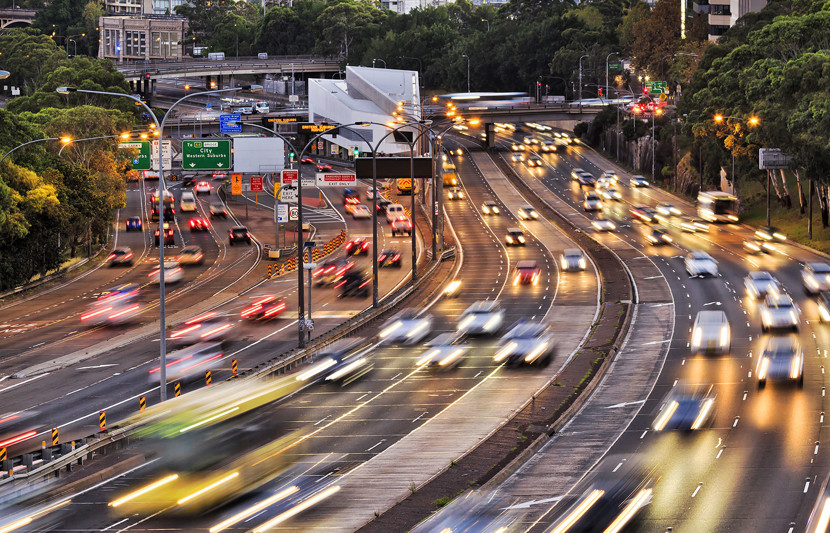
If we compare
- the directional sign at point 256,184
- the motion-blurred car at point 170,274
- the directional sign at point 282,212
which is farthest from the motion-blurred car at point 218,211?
the directional sign at point 282,212

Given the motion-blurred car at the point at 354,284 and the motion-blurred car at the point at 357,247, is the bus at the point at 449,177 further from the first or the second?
the motion-blurred car at the point at 354,284

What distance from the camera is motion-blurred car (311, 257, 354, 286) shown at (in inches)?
3656

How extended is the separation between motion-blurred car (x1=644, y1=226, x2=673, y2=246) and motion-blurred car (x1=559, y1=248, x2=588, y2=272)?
40.7ft

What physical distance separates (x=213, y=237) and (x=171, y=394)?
70.1 metres

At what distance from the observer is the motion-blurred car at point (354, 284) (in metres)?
86.9

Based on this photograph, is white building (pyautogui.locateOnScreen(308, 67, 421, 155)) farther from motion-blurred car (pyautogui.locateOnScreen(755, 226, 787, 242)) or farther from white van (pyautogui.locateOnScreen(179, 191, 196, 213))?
motion-blurred car (pyautogui.locateOnScreen(755, 226, 787, 242))

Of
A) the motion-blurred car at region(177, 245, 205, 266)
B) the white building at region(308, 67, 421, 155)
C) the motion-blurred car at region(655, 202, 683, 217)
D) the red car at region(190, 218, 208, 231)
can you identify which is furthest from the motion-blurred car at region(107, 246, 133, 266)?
the white building at region(308, 67, 421, 155)

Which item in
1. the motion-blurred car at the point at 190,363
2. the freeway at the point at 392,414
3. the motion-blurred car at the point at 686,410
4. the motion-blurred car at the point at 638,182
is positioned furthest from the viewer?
the motion-blurred car at the point at 638,182

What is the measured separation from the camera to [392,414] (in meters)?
50.0

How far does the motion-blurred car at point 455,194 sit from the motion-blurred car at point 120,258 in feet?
155

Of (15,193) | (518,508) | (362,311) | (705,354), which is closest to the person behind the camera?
(518,508)

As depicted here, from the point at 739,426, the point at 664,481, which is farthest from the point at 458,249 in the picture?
the point at 664,481

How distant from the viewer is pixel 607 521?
3384 cm

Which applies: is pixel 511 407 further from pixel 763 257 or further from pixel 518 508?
pixel 763 257
